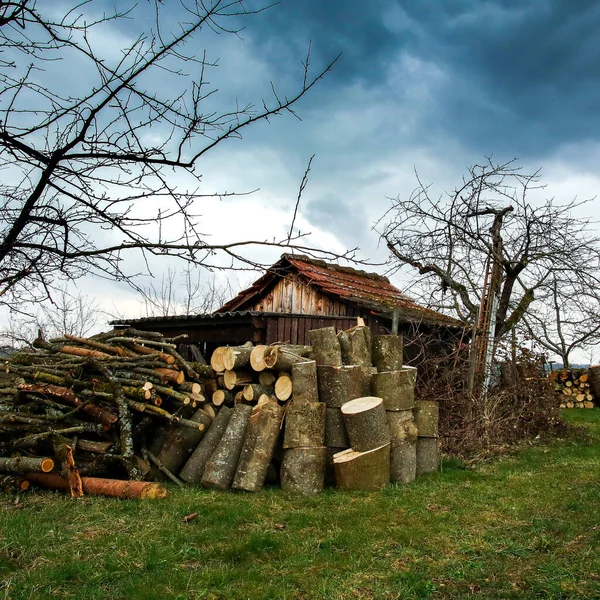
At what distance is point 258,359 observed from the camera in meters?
8.08

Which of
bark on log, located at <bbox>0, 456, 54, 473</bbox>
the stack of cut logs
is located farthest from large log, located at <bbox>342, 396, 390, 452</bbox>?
the stack of cut logs

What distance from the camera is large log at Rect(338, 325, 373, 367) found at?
27.3ft

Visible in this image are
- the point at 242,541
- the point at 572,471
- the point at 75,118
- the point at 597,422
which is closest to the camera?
the point at 75,118

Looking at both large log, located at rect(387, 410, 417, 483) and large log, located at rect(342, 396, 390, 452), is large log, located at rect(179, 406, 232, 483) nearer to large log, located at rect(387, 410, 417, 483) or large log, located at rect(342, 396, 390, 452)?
large log, located at rect(342, 396, 390, 452)

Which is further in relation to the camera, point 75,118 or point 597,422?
point 597,422

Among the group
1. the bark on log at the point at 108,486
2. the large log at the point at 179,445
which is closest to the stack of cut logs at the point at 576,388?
the large log at the point at 179,445

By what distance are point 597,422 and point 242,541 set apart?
1069 centimetres

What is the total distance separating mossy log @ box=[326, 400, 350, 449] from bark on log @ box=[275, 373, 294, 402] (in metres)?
0.59

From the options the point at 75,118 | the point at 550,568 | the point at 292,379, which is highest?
the point at 75,118

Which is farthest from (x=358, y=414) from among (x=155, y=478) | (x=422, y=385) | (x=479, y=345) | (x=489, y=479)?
(x=479, y=345)

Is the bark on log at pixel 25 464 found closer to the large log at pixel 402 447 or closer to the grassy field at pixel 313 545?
the grassy field at pixel 313 545

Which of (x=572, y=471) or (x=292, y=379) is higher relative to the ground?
(x=292, y=379)

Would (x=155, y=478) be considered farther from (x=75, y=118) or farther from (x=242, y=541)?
(x=75, y=118)

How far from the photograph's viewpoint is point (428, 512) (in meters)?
6.19
